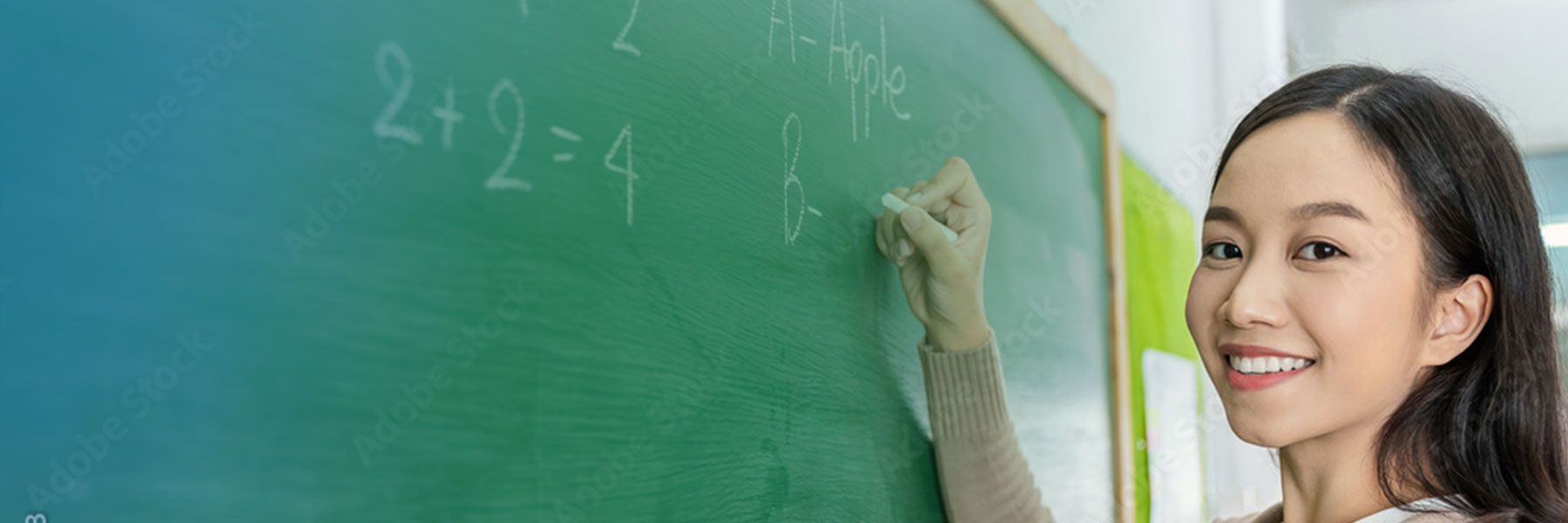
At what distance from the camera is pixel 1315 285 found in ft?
2.32

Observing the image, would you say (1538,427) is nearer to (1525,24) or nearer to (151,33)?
(151,33)

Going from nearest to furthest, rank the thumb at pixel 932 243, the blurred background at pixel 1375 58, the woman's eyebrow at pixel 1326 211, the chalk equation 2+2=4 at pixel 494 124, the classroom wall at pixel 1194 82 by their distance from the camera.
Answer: the chalk equation 2+2=4 at pixel 494 124 → the woman's eyebrow at pixel 1326 211 → the thumb at pixel 932 243 → the classroom wall at pixel 1194 82 → the blurred background at pixel 1375 58

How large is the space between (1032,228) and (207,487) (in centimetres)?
93

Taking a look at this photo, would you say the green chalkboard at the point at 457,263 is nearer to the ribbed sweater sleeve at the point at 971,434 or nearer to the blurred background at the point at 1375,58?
the ribbed sweater sleeve at the point at 971,434

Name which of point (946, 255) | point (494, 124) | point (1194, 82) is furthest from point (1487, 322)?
point (1194, 82)

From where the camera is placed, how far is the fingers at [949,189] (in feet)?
2.82

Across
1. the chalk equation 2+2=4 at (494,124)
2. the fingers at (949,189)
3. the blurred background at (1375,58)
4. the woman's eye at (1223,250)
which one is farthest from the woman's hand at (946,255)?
→ the blurred background at (1375,58)

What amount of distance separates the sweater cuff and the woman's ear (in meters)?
0.31

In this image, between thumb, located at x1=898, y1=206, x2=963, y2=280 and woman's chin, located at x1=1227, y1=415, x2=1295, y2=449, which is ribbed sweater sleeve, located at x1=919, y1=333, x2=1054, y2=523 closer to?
thumb, located at x1=898, y1=206, x2=963, y2=280

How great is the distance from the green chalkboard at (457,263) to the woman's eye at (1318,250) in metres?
0.30

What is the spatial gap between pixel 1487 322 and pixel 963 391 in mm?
359

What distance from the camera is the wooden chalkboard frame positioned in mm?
1356

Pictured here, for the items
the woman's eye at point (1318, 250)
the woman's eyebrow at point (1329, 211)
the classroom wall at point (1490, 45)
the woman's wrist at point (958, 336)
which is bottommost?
the woman's wrist at point (958, 336)

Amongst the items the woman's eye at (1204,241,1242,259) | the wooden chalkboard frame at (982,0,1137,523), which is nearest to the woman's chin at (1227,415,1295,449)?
the woman's eye at (1204,241,1242,259)
